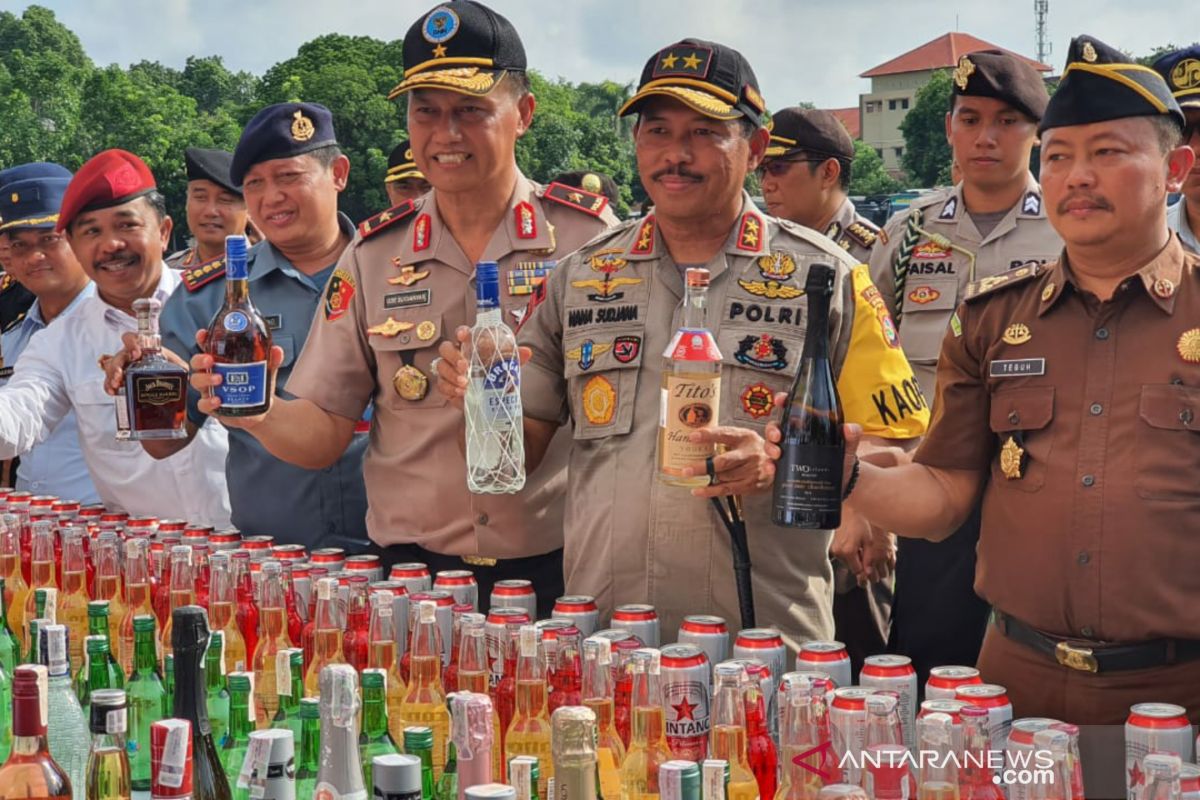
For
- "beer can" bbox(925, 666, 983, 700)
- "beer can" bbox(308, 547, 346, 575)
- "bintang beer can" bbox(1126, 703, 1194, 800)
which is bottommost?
"bintang beer can" bbox(1126, 703, 1194, 800)

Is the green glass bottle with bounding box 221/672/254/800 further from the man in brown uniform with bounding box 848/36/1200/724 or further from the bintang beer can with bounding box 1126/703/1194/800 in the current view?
the bintang beer can with bounding box 1126/703/1194/800

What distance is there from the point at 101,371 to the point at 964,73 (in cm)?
344

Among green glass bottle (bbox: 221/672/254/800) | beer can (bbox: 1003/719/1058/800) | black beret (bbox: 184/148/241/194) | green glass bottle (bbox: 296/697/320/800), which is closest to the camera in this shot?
beer can (bbox: 1003/719/1058/800)

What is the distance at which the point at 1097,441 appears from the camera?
3.18 metres

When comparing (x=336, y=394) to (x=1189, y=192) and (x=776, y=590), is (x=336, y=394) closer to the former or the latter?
(x=776, y=590)

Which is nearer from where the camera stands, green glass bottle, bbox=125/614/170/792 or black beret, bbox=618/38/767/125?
green glass bottle, bbox=125/614/170/792

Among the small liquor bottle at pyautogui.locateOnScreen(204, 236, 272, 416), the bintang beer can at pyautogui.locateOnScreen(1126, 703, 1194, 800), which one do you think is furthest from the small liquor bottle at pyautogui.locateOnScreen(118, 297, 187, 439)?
the bintang beer can at pyautogui.locateOnScreen(1126, 703, 1194, 800)

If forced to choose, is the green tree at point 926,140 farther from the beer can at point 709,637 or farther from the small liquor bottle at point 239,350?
the beer can at point 709,637

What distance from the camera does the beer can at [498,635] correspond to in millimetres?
2781

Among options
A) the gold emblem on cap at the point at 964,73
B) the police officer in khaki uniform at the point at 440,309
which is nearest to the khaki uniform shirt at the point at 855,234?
the gold emblem on cap at the point at 964,73

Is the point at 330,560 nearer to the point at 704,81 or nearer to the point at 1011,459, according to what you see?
the point at 704,81

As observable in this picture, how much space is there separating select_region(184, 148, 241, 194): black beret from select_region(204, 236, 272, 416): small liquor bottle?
4.18m

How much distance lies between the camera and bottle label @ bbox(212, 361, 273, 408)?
3.69 meters

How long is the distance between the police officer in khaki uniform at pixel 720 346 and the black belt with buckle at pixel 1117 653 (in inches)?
26.2
